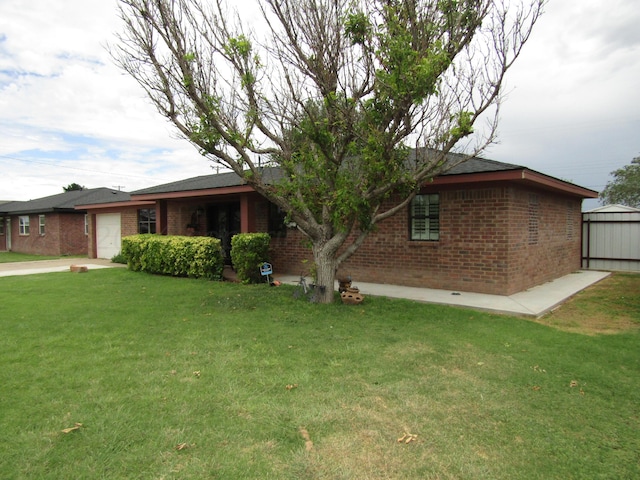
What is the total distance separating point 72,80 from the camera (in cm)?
1115

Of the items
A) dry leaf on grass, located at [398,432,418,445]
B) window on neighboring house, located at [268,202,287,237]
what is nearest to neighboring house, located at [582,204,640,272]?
window on neighboring house, located at [268,202,287,237]

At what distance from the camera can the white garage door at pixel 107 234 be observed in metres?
18.2

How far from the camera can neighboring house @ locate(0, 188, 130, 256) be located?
69.5 feet

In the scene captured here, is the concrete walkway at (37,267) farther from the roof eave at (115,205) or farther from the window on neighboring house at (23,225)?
the window on neighboring house at (23,225)

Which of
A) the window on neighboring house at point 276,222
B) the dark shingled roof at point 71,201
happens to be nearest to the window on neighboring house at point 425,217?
the window on neighboring house at point 276,222

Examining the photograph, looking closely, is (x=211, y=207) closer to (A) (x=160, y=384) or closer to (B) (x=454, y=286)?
(B) (x=454, y=286)

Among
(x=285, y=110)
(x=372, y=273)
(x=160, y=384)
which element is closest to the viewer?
(x=160, y=384)

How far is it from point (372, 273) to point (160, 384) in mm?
6918

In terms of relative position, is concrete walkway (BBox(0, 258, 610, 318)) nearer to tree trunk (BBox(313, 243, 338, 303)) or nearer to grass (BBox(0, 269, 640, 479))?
grass (BBox(0, 269, 640, 479))

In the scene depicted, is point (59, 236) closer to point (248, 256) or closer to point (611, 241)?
point (248, 256)

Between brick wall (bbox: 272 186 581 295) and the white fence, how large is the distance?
157 inches

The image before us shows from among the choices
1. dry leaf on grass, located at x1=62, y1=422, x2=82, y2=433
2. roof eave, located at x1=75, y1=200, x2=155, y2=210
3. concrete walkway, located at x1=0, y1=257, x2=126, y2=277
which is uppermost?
roof eave, located at x1=75, y1=200, x2=155, y2=210

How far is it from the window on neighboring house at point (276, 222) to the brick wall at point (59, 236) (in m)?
14.5

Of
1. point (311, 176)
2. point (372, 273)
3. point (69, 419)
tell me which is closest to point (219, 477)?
point (69, 419)
